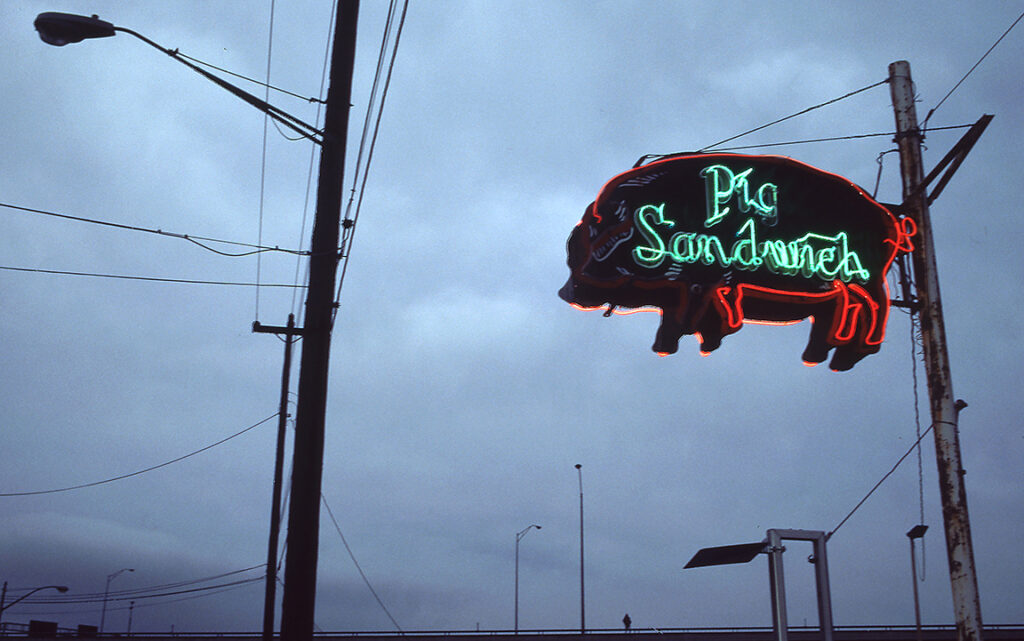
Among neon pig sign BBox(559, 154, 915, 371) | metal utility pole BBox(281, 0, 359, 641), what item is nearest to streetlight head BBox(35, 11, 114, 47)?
metal utility pole BBox(281, 0, 359, 641)

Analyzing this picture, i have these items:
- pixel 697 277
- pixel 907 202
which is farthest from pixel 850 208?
pixel 697 277

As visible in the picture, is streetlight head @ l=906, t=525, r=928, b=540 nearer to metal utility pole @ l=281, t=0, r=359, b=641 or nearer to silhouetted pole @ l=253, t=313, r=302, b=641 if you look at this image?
metal utility pole @ l=281, t=0, r=359, b=641

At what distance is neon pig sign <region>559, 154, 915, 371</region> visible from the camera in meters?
12.6

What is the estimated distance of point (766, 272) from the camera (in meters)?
13.0

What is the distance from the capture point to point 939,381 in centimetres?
1142


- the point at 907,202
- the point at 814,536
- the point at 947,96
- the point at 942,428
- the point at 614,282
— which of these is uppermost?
the point at 947,96

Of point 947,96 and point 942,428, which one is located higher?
point 947,96

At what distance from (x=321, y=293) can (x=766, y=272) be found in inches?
253

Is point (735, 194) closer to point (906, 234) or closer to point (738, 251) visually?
point (738, 251)

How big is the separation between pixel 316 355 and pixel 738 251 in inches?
248

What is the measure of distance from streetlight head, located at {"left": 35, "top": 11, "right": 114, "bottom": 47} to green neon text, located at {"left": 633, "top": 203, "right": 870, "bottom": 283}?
7.08m

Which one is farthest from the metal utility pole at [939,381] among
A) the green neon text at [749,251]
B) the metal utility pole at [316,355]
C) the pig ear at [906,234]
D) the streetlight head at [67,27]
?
the streetlight head at [67,27]

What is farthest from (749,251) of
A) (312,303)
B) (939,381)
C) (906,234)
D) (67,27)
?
(67,27)

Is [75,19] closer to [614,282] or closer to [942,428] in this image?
[614,282]
